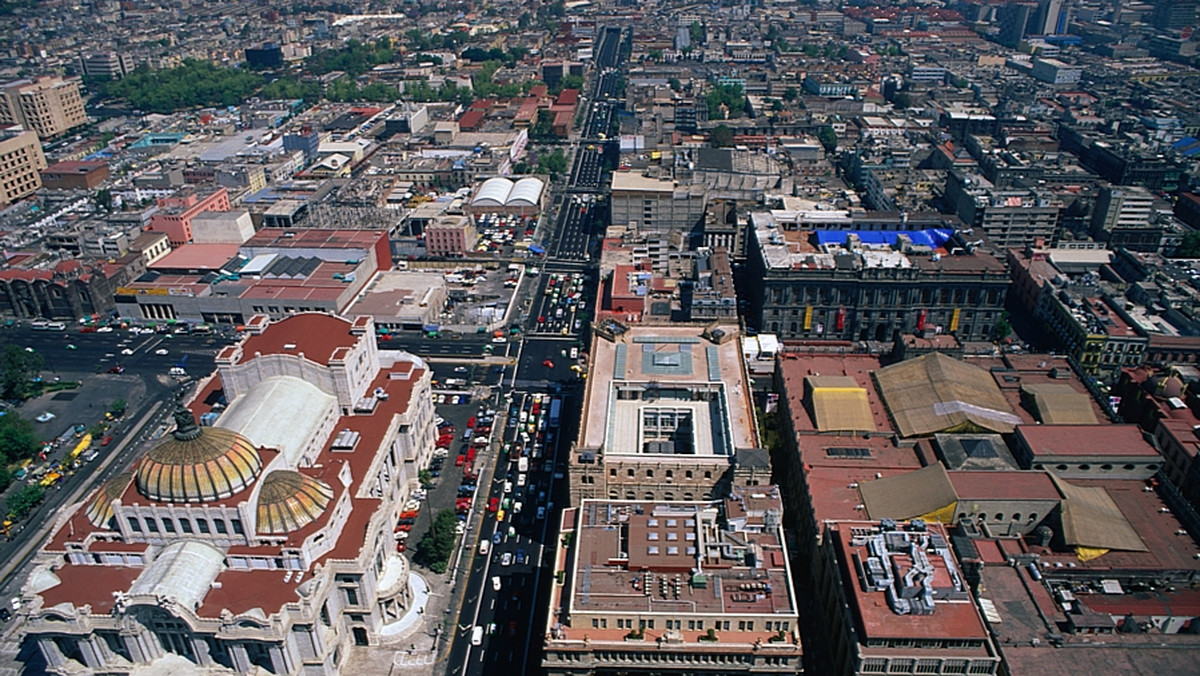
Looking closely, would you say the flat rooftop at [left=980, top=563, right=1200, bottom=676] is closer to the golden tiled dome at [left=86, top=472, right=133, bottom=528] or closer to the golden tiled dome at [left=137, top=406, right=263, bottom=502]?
the golden tiled dome at [left=137, top=406, right=263, bottom=502]

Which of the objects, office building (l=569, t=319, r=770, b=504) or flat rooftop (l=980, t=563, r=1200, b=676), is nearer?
flat rooftop (l=980, t=563, r=1200, b=676)

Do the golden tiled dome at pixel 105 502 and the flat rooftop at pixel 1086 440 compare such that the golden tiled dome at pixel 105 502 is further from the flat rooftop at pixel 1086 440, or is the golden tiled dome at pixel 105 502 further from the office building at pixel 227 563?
the flat rooftop at pixel 1086 440

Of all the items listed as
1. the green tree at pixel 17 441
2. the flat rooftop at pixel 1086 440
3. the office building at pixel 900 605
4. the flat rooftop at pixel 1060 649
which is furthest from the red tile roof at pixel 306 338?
the flat rooftop at pixel 1086 440

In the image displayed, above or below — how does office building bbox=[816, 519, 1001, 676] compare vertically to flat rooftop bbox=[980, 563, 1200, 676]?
above

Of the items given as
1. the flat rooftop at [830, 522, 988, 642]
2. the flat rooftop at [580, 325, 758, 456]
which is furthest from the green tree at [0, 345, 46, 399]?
the flat rooftop at [830, 522, 988, 642]

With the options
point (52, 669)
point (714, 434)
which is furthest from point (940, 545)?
point (52, 669)
